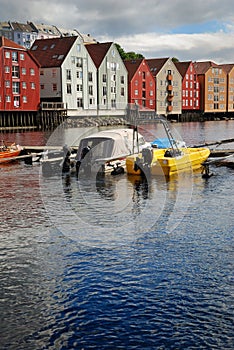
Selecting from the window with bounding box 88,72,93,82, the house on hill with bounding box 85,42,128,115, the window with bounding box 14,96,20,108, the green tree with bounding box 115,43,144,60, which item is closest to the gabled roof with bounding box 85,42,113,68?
the house on hill with bounding box 85,42,128,115

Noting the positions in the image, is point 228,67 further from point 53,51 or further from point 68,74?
point 68,74

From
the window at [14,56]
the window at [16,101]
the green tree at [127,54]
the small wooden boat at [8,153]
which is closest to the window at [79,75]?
the window at [14,56]

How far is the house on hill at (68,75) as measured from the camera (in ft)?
275

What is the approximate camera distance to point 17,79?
75.7 metres

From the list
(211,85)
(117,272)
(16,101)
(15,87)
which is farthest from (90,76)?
(117,272)

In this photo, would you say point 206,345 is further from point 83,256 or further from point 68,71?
point 68,71

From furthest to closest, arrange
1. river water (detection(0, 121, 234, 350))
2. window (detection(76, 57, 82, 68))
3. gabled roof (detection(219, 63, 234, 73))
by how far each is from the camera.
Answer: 1. gabled roof (detection(219, 63, 234, 73))
2. window (detection(76, 57, 82, 68))
3. river water (detection(0, 121, 234, 350))

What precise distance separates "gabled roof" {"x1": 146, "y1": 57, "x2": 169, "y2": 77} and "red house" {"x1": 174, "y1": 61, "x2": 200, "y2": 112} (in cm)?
829

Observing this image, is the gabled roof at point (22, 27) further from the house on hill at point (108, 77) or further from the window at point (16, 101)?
the window at point (16, 101)

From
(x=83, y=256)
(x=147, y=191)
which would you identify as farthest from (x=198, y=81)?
(x=83, y=256)

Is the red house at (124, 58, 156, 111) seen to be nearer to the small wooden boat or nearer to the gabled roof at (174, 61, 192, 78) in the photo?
the gabled roof at (174, 61, 192, 78)

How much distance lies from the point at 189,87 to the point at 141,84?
863 inches

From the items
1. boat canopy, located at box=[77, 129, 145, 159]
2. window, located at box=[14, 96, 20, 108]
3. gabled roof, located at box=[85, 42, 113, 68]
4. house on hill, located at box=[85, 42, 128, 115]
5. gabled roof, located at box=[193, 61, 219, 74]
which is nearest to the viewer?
boat canopy, located at box=[77, 129, 145, 159]

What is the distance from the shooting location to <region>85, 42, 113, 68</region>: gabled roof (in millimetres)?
Result: 91500
